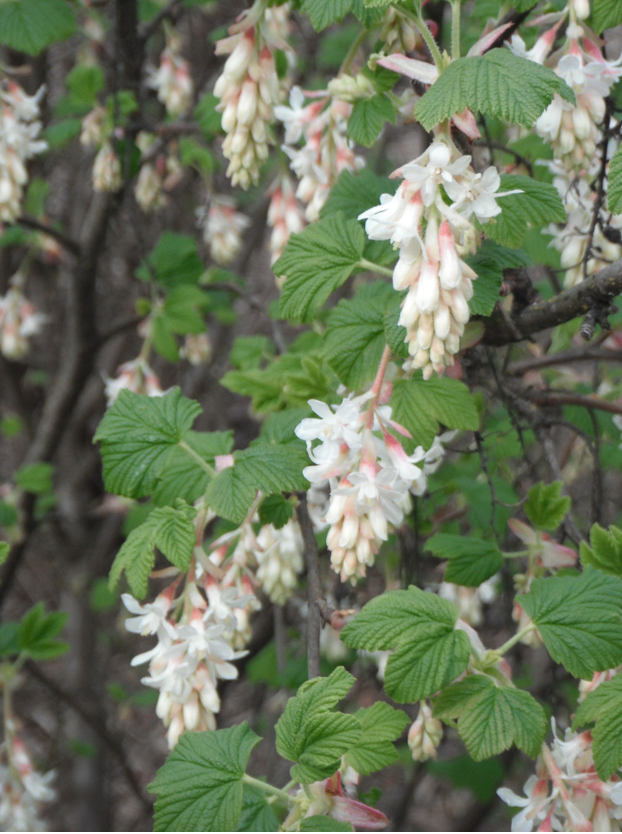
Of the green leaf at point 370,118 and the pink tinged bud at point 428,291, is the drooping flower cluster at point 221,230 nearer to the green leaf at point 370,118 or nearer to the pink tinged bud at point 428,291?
the green leaf at point 370,118

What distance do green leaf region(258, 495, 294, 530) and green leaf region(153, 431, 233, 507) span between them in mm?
130

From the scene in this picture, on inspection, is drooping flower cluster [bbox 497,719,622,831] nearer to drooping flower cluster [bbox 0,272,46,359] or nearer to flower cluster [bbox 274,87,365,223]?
flower cluster [bbox 274,87,365,223]

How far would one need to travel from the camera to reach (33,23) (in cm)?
213

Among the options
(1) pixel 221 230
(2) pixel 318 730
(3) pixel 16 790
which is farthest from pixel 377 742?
(1) pixel 221 230

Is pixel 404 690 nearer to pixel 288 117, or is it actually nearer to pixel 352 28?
pixel 288 117

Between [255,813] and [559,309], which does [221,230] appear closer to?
[559,309]

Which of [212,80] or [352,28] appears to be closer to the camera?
[352,28]

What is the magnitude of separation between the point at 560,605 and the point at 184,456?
2.46 ft

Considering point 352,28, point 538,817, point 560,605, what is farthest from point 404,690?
point 352,28

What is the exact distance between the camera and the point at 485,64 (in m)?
1.04

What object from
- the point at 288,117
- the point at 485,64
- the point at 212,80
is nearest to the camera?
the point at 485,64

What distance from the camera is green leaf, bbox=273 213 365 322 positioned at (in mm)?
1336

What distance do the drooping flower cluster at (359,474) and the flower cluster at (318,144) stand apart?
781mm

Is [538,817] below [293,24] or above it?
below
